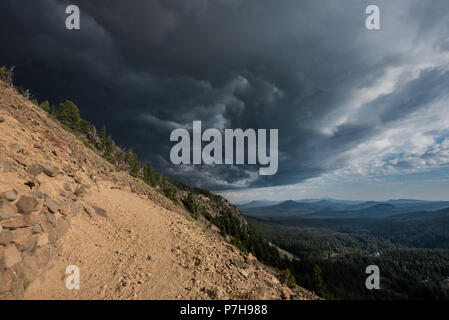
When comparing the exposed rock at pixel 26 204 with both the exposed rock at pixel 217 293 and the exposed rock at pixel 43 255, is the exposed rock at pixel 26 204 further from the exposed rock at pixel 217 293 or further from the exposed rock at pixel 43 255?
the exposed rock at pixel 217 293

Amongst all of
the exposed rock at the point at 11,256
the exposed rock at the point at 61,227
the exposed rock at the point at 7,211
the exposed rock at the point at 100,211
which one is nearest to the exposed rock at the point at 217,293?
the exposed rock at the point at 11,256

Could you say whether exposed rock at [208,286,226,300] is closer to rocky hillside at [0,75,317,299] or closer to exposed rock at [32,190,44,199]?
rocky hillside at [0,75,317,299]

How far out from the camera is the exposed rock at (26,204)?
7.80 meters

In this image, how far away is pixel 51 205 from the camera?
934 centimetres

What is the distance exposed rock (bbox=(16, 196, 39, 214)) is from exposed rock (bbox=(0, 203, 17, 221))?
22 cm

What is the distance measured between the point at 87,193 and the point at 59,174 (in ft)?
7.82

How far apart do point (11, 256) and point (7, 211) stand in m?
1.77

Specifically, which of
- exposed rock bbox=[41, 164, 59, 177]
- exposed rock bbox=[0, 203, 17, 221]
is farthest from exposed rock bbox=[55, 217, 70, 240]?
exposed rock bbox=[41, 164, 59, 177]

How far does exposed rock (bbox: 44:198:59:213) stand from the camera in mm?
9172

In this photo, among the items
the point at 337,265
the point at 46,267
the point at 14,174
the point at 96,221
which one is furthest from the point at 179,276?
the point at 337,265

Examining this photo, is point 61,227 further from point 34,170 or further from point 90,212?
point 34,170

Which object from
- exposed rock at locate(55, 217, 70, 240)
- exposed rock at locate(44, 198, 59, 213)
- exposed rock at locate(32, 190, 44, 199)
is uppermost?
exposed rock at locate(32, 190, 44, 199)
